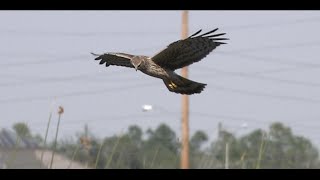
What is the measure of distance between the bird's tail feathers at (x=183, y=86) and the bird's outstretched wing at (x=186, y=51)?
0.46 feet

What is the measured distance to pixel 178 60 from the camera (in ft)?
24.5

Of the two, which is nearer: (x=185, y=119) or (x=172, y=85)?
(x=172, y=85)

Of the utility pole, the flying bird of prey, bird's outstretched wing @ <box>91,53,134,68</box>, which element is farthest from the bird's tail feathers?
the utility pole

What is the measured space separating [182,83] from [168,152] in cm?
140

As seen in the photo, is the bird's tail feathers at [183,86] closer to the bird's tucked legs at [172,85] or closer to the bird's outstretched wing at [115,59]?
the bird's tucked legs at [172,85]

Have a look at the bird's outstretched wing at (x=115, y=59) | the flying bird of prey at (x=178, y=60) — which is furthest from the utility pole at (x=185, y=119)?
the flying bird of prey at (x=178, y=60)

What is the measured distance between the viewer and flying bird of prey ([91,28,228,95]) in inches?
290

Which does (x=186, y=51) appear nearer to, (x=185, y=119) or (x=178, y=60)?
(x=178, y=60)

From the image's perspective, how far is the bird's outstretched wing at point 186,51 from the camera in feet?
24.1

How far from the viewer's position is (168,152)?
340 inches

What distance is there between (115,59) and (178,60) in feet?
2.48

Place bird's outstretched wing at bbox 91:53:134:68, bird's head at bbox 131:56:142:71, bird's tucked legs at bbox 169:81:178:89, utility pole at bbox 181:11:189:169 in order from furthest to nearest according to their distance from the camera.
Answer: utility pole at bbox 181:11:189:169
bird's outstretched wing at bbox 91:53:134:68
bird's tucked legs at bbox 169:81:178:89
bird's head at bbox 131:56:142:71

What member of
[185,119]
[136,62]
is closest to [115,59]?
[136,62]

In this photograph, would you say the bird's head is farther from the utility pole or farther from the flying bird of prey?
the utility pole
